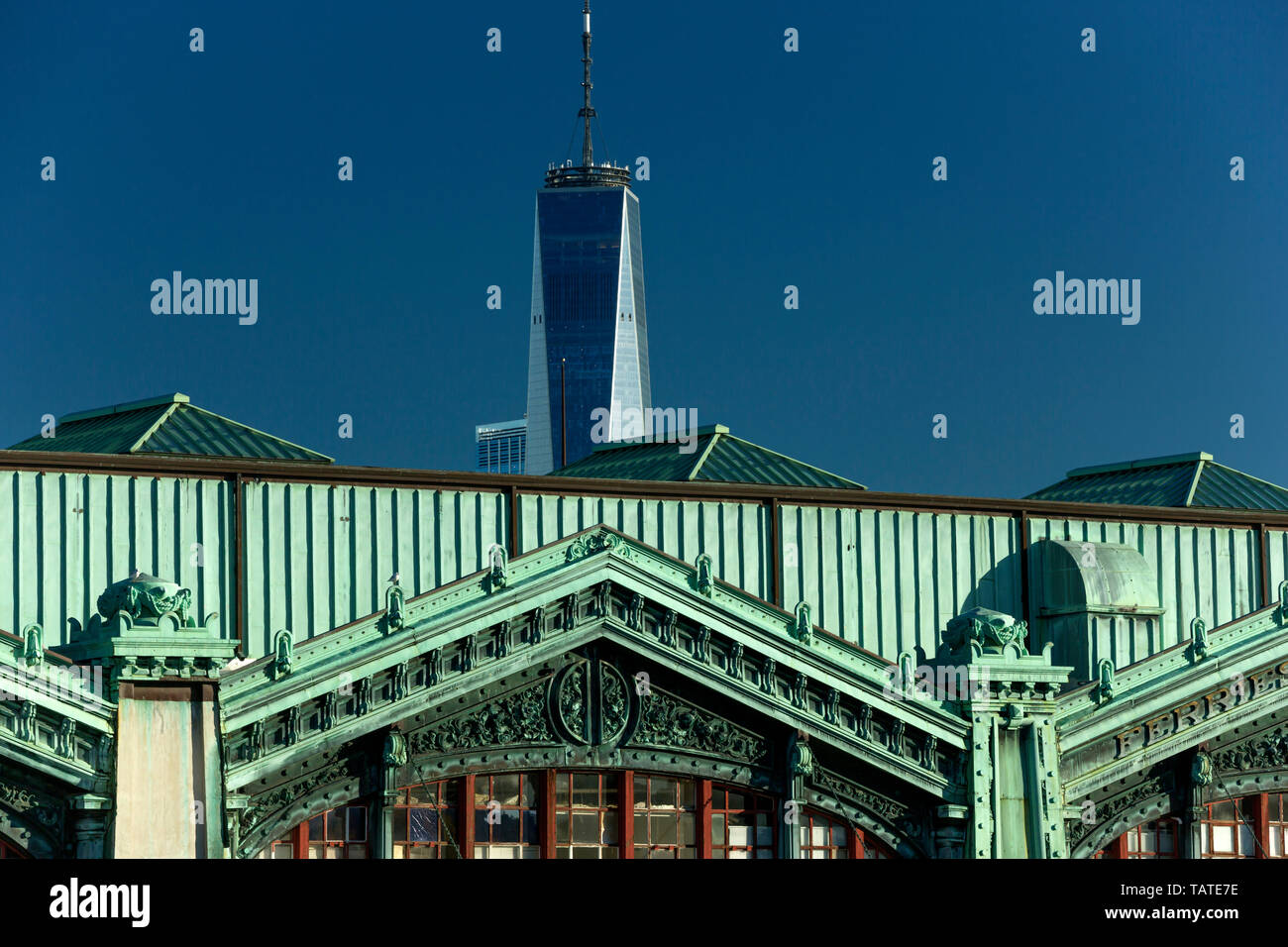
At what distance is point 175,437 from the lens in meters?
46.2

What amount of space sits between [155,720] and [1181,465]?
3373 cm

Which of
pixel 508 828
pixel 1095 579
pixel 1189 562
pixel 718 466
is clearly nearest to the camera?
pixel 508 828

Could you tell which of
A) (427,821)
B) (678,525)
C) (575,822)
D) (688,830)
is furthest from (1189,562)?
(427,821)

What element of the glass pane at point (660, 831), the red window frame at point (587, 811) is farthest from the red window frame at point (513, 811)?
the glass pane at point (660, 831)

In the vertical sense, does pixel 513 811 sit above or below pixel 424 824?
above

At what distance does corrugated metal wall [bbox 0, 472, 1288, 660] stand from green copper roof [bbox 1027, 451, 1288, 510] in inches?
78.9

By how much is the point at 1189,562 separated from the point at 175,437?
25689 mm

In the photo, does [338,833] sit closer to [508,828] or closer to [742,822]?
[508,828]

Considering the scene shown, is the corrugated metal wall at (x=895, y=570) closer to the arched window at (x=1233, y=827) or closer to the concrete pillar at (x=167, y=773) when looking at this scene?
the arched window at (x=1233, y=827)

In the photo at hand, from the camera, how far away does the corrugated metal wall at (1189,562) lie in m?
53.6

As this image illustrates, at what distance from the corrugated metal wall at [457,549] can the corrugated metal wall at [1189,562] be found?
0.04 metres

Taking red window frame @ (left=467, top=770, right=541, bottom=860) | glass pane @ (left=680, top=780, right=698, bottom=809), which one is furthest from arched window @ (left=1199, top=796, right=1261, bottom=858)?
red window frame @ (left=467, top=770, right=541, bottom=860)

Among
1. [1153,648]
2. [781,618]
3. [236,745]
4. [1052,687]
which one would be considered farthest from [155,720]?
[1153,648]
